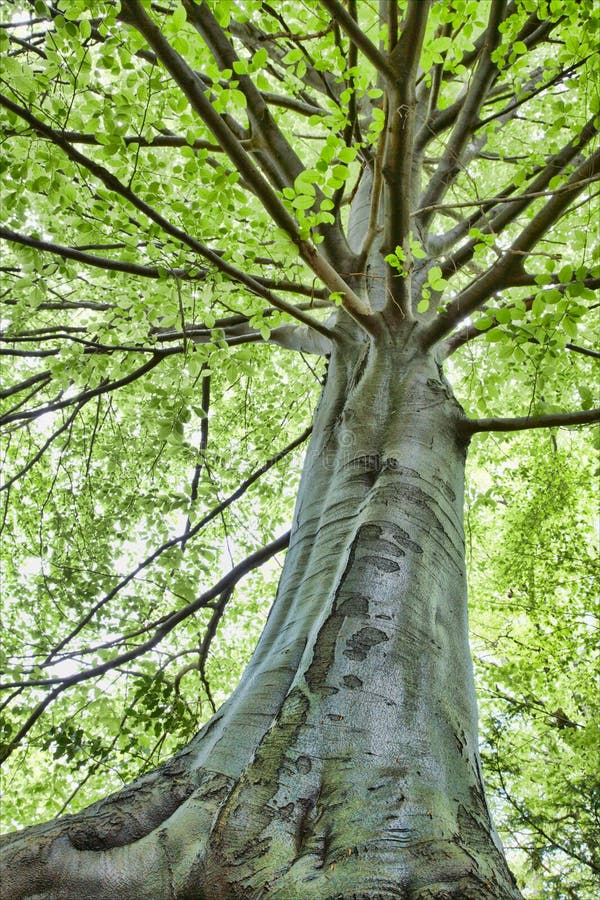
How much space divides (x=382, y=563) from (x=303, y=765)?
2.38 ft

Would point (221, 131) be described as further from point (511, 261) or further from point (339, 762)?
point (339, 762)

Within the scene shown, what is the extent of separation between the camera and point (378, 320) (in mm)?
3150

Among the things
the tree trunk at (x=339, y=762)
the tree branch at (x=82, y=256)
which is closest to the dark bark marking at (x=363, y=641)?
the tree trunk at (x=339, y=762)

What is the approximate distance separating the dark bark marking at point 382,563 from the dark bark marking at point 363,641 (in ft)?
0.84

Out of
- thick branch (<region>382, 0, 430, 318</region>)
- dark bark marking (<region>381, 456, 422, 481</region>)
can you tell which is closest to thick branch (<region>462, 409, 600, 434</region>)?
dark bark marking (<region>381, 456, 422, 481</region>)

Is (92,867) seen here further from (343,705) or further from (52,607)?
(52,607)

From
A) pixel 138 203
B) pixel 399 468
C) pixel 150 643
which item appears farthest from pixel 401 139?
pixel 150 643

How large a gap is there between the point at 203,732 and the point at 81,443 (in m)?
5.11

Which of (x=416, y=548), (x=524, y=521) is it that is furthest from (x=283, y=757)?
(x=524, y=521)

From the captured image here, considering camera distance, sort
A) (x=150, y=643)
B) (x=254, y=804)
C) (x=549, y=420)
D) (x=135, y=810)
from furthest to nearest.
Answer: (x=150, y=643)
(x=549, y=420)
(x=135, y=810)
(x=254, y=804)

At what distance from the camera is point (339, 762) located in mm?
1505

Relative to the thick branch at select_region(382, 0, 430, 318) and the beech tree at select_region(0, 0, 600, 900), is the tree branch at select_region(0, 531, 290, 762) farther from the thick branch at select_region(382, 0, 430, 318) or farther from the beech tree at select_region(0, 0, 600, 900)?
the thick branch at select_region(382, 0, 430, 318)

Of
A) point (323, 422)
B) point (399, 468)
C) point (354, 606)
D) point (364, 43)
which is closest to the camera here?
point (354, 606)

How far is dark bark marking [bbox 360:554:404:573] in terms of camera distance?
2.05m
